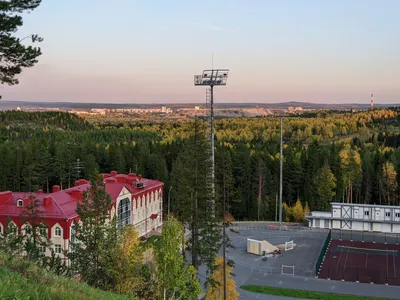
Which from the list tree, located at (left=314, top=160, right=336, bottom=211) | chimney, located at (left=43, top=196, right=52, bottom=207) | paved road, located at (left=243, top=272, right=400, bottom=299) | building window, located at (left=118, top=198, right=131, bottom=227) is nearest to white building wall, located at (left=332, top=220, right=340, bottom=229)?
tree, located at (left=314, top=160, right=336, bottom=211)

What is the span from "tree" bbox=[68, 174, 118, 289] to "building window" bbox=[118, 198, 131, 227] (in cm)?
1666

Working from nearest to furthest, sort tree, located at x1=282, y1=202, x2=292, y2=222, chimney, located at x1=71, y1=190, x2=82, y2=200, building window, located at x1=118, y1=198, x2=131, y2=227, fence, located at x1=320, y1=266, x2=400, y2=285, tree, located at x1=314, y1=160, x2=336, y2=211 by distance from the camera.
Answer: fence, located at x1=320, y1=266, x2=400, y2=285 → chimney, located at x1=71, y1=190, x2=82, y2=200 → building window, located at x1=118, y1=198, x2=131, y2=227 → tree, located at x1=314, y1=160, x2=336, y2=211 → tree, located at x1=282, y1=202, x2=292, y2=222

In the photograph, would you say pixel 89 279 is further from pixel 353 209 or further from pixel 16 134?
pixel 16 134

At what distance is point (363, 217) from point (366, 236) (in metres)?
1.92

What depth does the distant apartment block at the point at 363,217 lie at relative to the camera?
47.0m

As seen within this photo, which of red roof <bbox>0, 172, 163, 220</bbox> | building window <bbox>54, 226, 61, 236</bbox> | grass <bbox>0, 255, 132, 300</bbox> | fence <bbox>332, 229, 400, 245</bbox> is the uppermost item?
grass <bbox>0, 255, 132, 300</bbox>

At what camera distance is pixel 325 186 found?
177 feet

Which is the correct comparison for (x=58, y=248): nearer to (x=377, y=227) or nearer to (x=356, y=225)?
(x=356, y=225)

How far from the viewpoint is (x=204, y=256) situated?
2661cm

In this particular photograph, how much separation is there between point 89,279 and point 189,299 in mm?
4334

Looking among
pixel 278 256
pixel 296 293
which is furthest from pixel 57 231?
pixel 278 256

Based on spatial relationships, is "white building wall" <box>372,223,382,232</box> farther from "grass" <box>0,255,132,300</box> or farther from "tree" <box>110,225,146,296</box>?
"grass" <box>0,255,132,300</box>

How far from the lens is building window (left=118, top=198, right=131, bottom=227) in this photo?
40594mm

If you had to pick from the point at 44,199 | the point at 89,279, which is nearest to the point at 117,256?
the point at 89,279
